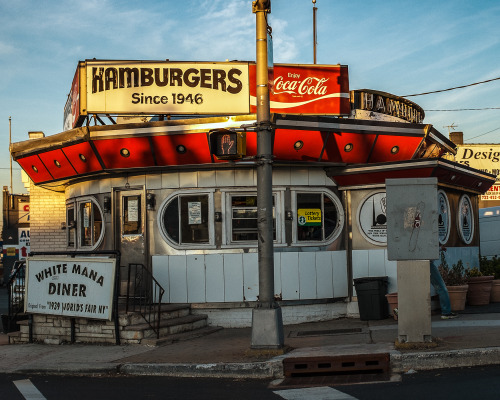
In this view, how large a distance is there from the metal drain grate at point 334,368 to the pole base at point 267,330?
22.7 inches

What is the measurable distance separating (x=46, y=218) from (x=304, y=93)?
827 centimetres

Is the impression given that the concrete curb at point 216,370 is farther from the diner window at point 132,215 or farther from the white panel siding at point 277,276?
the diner window at point 132,215

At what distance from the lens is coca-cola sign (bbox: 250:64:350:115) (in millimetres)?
13258

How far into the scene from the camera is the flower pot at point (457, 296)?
489 inches

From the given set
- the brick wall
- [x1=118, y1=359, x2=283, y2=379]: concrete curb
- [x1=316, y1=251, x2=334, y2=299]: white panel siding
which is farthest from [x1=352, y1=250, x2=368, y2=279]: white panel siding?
the brick wall

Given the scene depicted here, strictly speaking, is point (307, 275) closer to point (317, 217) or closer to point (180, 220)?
point (317, 217)

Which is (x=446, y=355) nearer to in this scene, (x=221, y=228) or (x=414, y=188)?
(x=414, y=188)

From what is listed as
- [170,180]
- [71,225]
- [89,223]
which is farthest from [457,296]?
[71,225]

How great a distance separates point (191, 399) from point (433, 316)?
6.39m

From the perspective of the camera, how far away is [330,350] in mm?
9203

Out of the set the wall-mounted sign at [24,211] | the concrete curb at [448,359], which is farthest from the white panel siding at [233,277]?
the wall-mounted sign at [24,211]

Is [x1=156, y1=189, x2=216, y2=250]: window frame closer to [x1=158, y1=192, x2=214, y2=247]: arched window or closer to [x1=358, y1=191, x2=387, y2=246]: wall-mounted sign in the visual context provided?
[x1=158, y1=192, x2=214, y2=247]: arched window

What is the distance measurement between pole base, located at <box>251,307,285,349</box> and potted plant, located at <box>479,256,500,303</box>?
6748mm

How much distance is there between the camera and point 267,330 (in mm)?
9172
